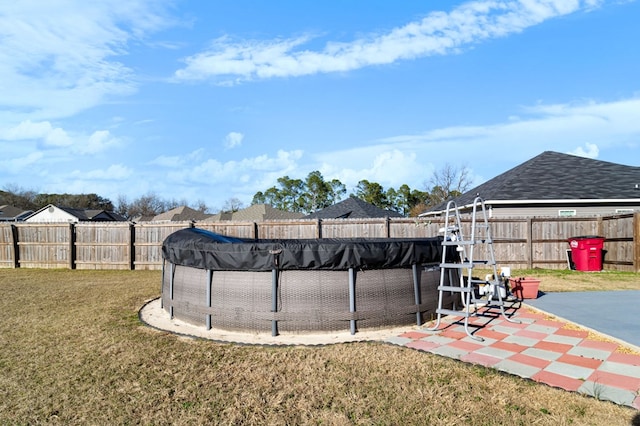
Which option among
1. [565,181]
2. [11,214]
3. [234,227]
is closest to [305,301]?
[234,227]

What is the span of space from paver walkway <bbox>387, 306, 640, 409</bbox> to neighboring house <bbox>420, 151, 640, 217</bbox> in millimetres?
8834

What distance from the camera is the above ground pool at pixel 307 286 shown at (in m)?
4.61

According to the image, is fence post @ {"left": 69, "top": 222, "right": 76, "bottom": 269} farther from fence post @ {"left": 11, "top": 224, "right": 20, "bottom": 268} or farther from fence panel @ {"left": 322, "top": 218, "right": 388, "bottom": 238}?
fence panel @ {"left": 322, "top": 218, "right": 388, "bottom": 238}

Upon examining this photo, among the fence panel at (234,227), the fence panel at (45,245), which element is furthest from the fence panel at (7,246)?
the fence panel at (234,227)

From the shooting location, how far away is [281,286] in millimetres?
4641

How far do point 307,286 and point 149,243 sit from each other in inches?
419

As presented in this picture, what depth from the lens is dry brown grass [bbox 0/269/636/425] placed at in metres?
2.64

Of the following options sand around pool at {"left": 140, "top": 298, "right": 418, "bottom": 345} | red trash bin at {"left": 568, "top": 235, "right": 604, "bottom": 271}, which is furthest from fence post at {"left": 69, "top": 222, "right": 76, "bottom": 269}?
red trash bin at {"left": 568, "top": 235, "right": 604, "bottom": 271}

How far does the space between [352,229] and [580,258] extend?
719 cm

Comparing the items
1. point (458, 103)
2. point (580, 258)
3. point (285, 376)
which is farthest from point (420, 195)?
point (285, 376)

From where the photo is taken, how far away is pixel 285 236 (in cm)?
1291

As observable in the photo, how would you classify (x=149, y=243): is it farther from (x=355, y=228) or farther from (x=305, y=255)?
(x=305, y=255)

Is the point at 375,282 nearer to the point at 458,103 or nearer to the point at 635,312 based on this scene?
the point at 635,312

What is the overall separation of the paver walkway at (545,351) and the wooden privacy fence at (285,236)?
24.3 feet
